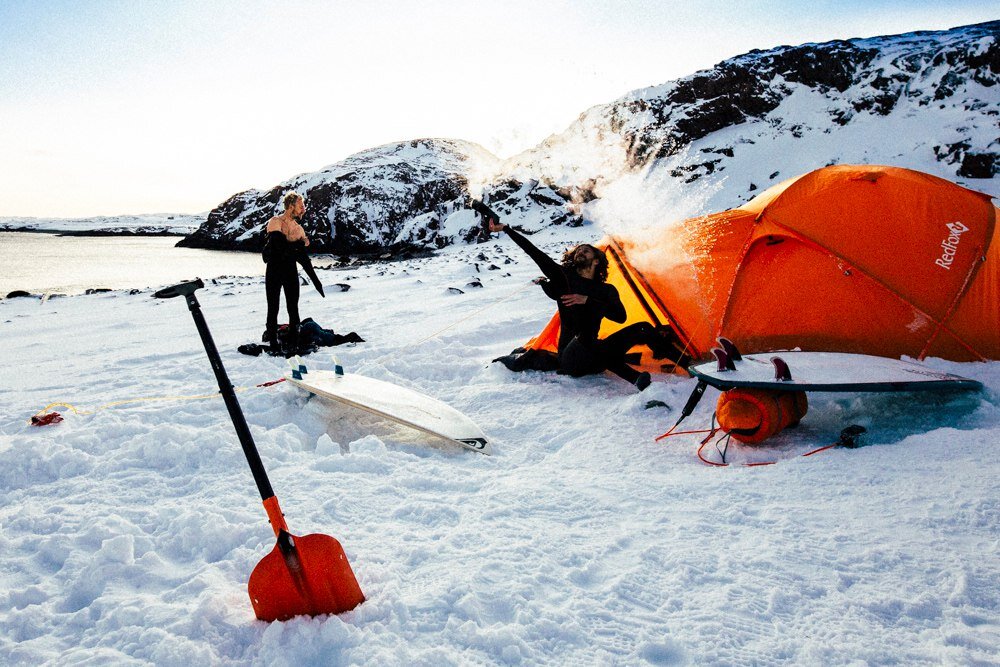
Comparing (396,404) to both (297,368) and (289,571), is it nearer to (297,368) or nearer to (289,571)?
(297,368)

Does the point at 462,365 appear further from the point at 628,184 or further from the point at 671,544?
the point at 628,184

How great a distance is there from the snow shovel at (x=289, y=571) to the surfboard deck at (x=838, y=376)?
10.3ft

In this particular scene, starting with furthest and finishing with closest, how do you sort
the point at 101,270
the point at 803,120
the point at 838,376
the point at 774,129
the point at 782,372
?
the point at 774,129 < the point at 803,120 < the point at 101,270 < the point at 838,376 < the point at 782,372

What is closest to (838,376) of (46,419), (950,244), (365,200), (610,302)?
(950,244)

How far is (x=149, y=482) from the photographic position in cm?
362

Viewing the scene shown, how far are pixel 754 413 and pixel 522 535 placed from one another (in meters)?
2.33

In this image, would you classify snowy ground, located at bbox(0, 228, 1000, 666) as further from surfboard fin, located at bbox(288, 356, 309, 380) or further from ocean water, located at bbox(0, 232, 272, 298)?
ocean water, located at bbox(0, 232, 272, 298)

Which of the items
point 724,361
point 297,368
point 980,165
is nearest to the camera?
point 724,361

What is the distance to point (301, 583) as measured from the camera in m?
2.26

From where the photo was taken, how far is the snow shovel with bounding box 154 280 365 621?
7.40 feet

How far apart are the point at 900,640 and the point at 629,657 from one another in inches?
40.0

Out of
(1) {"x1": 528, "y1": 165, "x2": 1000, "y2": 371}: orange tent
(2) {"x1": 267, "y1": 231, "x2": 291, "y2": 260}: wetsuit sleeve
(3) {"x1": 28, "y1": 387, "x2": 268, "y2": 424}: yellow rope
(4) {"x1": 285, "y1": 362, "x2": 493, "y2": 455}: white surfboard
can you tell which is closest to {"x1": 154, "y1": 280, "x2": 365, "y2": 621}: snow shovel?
(4) {"x1": 285, "y1": 362, "x2": 493, "y2": 455}: white surfboard

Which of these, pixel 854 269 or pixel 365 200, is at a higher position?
pixel 365 200

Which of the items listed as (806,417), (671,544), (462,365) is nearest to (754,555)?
(671,544)
